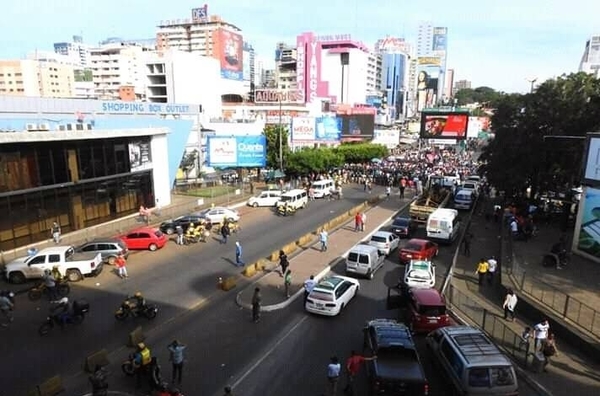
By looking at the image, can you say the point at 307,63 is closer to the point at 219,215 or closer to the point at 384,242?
the point at 219,215

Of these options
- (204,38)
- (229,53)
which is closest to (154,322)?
(229,53)

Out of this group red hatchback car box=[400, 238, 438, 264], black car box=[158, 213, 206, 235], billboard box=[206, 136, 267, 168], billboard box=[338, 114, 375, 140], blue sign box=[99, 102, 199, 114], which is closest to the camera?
red hatchback car box=[400, 238, 438, 264]

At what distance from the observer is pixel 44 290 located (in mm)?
18531

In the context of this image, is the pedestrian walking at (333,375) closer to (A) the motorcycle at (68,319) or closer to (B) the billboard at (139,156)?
(A) the motorcycle at (68,319)

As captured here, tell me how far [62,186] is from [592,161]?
29.0 meters

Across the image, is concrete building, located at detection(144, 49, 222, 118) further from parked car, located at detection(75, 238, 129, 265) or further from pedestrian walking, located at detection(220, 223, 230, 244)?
parked car, located at detection(75, 238, 129, 265)

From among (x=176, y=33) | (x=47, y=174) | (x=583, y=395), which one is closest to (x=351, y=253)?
(x=583, y=395)

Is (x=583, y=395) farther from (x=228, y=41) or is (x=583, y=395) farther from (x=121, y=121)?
(x=228, y=41)

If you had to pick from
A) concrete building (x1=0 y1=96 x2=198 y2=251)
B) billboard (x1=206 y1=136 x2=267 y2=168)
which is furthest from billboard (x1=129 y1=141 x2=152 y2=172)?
billboard (x1=206 y1=136 x2=267 y2=168)

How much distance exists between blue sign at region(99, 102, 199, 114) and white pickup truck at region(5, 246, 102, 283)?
21965 mm

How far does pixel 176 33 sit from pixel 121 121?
144167 mm

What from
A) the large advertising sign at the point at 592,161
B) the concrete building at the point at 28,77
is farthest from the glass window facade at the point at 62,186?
the concrete building at the point at 28,77

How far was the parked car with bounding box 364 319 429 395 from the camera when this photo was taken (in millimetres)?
11031

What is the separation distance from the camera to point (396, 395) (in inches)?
436
